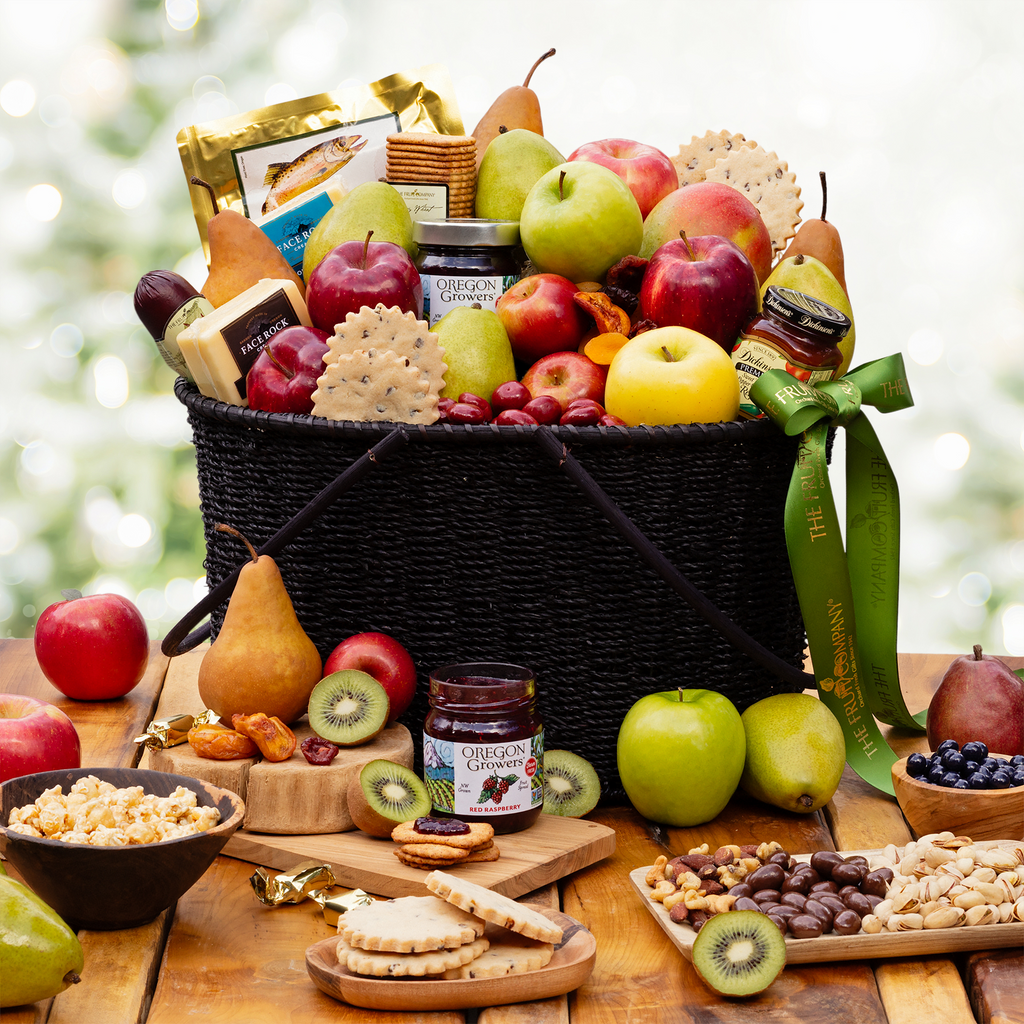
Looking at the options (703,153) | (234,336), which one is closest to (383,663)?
(234,336)

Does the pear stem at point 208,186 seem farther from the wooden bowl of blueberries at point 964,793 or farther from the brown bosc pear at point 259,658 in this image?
the wooden bowl of blueberries at point 964,793

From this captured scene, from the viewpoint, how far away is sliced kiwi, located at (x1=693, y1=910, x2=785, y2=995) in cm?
96

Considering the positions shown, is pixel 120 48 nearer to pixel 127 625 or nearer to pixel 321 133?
pixel 321 133

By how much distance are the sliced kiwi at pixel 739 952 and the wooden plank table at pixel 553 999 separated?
20 millimetres

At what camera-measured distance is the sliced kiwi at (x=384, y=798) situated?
1.18 metres

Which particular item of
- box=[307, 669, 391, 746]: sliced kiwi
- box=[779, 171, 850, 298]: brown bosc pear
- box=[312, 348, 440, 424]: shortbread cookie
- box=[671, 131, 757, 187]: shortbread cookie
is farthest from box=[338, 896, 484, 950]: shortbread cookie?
box=[671, 131, 757, 187]: shortbread cookie

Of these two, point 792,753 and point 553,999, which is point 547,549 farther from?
point 553,999

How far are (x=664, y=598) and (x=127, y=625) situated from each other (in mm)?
684

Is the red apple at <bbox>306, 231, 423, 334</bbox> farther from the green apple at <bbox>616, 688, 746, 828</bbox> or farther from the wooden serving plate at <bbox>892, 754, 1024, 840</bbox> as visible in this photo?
the wooden serving plate at <bbox>892, 754, 1024, 840</bbox>

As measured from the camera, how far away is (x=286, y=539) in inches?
51.6

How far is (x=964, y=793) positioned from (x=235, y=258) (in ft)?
3.32

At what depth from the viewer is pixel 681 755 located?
4.04ft

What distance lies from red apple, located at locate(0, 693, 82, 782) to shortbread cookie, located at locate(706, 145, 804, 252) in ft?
3.44

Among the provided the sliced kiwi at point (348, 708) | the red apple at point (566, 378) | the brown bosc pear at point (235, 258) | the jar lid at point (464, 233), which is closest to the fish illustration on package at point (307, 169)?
the brown bosc pear at point (235, 258)
